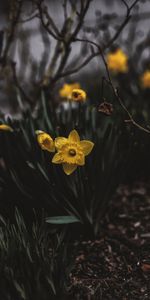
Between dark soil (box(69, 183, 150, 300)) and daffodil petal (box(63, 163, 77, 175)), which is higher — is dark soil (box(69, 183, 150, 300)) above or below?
below

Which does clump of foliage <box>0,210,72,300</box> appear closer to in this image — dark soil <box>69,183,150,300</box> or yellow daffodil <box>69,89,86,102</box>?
dark soil <box>69,183,150,300</box>

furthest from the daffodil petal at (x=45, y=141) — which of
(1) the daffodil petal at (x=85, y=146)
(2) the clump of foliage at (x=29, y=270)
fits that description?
(2) the clump of foliage at (x=29, y=270)

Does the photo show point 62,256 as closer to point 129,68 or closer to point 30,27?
point 129,68

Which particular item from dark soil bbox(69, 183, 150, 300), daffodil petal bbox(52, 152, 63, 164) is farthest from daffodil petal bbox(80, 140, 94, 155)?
dark soil bbox(69, 183, 150, 300)

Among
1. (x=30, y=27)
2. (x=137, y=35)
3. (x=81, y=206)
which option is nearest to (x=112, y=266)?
(x=81, y=206)

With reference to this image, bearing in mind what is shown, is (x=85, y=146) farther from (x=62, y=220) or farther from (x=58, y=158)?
(x=62, y=220)

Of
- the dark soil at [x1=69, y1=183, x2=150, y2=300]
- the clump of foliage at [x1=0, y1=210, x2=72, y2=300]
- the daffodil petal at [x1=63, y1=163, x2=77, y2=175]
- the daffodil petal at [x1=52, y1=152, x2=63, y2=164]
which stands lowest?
the dark soil at [x1=69, y1=183, x2=150, y2=300]
